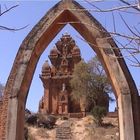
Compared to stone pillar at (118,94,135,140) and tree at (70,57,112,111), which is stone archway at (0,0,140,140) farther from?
→ tree at (70,57,112,111)

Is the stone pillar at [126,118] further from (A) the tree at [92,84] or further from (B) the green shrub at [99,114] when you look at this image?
(A) the tree at [92,84]

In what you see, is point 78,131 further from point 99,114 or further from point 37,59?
point 37,59

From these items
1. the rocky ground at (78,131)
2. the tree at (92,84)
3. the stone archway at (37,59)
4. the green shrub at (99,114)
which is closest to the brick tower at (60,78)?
the tree at (92,84)

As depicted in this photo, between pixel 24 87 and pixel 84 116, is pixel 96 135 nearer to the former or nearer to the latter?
pixel 84 116

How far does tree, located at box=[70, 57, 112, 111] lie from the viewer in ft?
116

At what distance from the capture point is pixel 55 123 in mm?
34062

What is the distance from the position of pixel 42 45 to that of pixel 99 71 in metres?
26.7

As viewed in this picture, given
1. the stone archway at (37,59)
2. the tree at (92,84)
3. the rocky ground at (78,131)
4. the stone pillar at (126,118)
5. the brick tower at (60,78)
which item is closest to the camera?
the stone pillar at (126,118)

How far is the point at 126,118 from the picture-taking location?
26.7 ft

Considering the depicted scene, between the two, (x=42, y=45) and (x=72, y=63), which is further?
(x=72, y=63)

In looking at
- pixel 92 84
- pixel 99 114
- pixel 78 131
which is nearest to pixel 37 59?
pixel 78 131

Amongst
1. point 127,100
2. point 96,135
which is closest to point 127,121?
point 127,100

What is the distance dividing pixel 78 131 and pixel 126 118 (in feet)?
73.7

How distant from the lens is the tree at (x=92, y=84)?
3522cm
